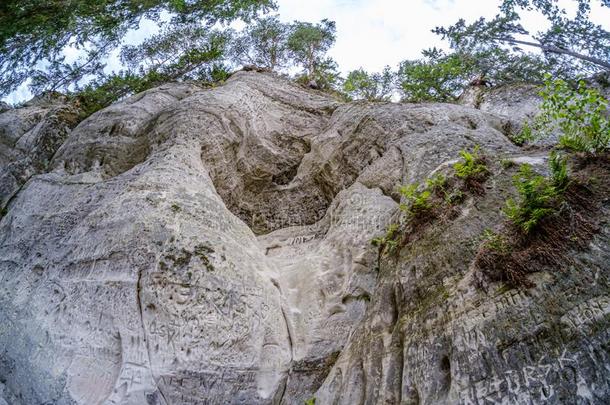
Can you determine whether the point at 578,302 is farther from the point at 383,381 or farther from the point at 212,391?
the point at 212,391

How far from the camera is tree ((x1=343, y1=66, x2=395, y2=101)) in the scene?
1230 cm

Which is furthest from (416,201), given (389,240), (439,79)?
(439,79)

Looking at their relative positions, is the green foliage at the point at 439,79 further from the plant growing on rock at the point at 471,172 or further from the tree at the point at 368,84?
the plant growing on rock at the point at 471,172

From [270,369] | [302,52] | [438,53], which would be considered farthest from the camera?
[302,52]

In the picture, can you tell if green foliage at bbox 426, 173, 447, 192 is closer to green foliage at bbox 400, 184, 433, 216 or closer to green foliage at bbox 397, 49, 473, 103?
green foliage at bbox 400, 184, 433, 216

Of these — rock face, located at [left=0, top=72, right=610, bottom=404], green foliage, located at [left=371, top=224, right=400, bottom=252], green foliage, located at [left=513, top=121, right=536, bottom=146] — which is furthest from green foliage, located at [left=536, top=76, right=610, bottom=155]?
green foliage, located at [left=371, top=224, right=400, bottom=252]

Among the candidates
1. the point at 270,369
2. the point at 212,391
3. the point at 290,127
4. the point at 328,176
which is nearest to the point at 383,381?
the point at 270,369

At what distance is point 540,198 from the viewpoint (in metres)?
3.87

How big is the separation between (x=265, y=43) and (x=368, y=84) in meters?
5.34

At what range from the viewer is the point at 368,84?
1316 centimetres

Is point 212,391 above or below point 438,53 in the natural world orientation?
below

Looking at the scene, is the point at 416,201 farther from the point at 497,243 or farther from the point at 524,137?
the point at 524,137

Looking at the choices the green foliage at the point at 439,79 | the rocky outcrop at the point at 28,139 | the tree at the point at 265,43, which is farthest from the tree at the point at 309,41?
the rocky outcrop at the point at 28,139

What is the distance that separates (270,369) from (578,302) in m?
3.12
